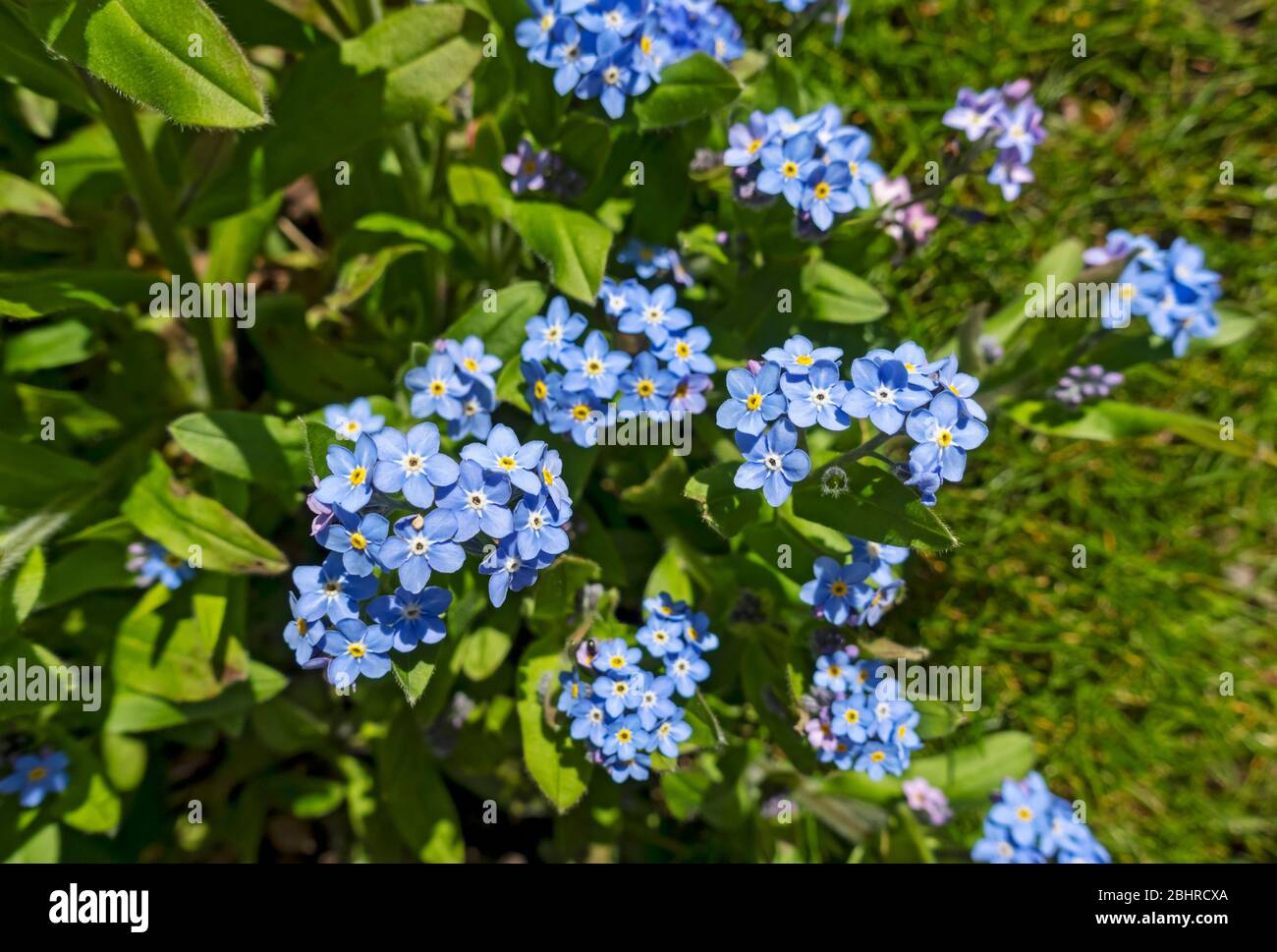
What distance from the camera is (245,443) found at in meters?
3.76

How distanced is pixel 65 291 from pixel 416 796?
2536 mm

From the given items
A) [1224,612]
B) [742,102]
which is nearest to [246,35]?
[742,102]

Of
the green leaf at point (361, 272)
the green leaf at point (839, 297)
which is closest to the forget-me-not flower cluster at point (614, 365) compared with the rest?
the green leaf at point (839, 297)

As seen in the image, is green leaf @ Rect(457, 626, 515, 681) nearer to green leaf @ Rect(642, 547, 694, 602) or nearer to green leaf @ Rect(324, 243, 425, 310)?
green leaf @ Rect(642, 547, 694, 602)

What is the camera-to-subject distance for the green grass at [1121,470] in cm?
584

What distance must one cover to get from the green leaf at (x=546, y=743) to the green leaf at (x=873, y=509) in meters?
1.13

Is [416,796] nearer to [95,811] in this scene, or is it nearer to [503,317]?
[95,811]

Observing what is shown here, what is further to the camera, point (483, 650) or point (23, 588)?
point (483, 650)

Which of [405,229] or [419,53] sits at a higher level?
[419,53]

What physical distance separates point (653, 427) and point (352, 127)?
1582 millimetres

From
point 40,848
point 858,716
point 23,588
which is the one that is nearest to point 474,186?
point 23,588

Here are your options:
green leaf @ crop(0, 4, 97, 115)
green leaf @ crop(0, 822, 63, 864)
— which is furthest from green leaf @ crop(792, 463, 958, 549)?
A: green leaf @ crop(0, 822, 63, 864)

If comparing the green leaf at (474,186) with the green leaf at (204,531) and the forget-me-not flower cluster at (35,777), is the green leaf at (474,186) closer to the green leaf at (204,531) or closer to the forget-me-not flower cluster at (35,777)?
the green leaf at (204,531)
